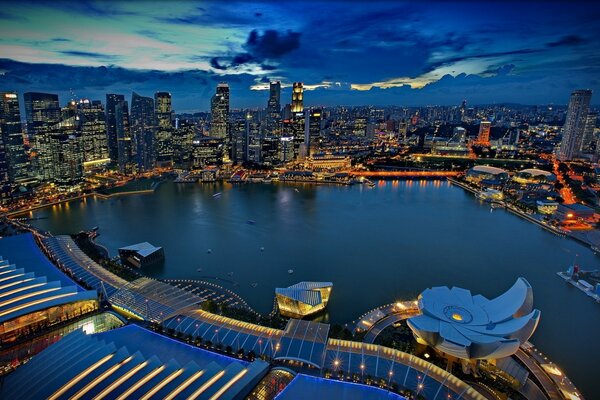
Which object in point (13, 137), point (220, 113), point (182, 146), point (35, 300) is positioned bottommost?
point (35, 300)

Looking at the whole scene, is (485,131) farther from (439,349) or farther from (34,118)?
(34,118)

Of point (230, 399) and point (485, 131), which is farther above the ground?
point (485, 131)

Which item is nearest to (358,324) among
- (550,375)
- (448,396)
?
(448,396)

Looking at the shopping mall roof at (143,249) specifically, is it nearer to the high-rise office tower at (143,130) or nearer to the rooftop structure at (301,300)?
the rooftop structure at (301,300)

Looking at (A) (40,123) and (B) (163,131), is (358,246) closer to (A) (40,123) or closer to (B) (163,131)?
(B) (163,131)

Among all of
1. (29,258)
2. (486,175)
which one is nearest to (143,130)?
(29,258)

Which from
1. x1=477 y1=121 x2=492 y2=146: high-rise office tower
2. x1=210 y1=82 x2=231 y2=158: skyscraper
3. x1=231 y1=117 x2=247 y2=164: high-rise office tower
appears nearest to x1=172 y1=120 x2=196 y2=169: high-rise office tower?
x1=210 y1=82 x2=231 y2=158: skyscraper
